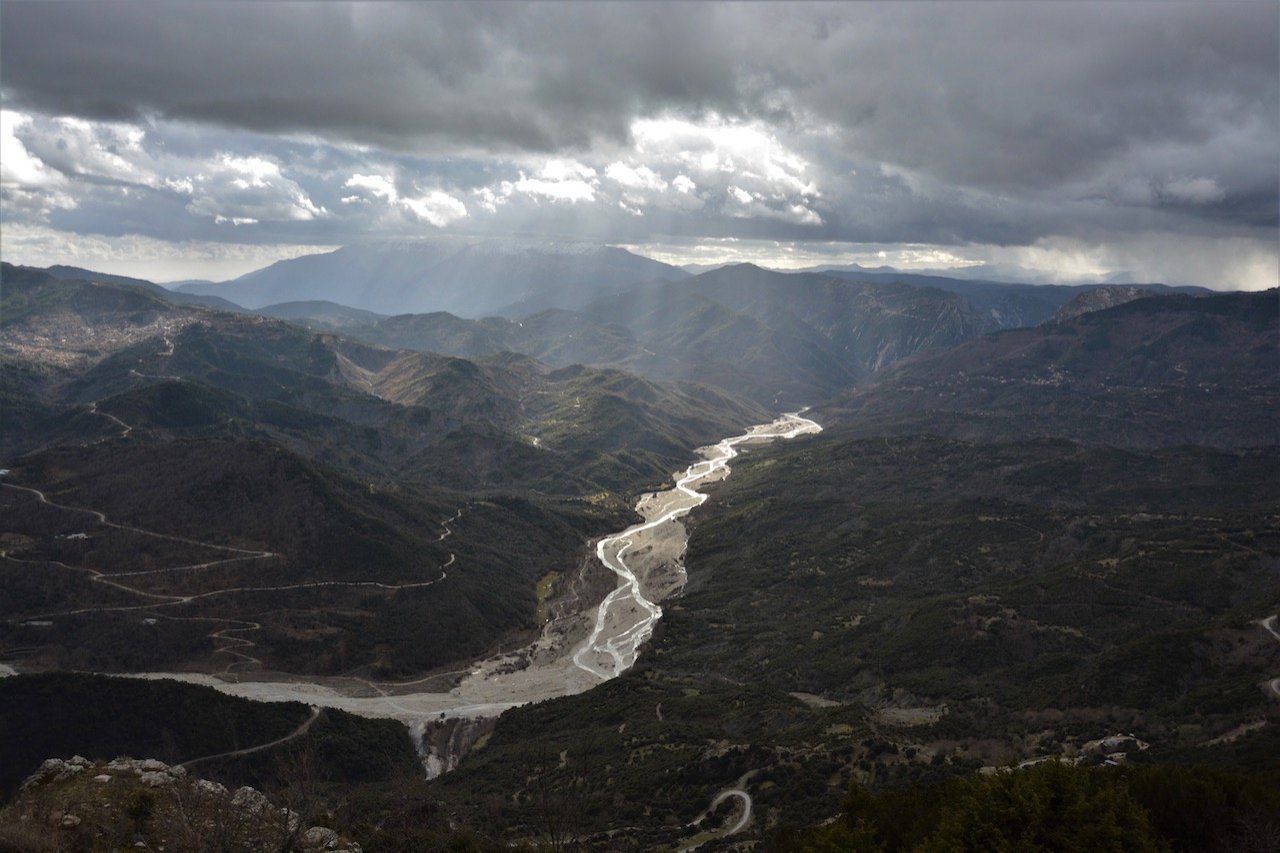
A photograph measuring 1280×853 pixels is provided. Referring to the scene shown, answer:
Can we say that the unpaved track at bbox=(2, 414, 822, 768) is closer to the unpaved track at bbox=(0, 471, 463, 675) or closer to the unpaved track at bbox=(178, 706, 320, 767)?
the unpaved track at bbox=(0, 471, 463, 675)

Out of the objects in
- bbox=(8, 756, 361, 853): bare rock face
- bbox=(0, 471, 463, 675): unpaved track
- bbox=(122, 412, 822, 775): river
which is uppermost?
bbox=(8, 756, 361, 853): bare rock face

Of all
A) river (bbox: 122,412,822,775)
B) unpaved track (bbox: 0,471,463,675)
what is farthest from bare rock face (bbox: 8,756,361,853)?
unpaved track (bbox: 0,471,463,675)

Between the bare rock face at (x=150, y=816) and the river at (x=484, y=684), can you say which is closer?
the bare rock face at (x=150, y=816)

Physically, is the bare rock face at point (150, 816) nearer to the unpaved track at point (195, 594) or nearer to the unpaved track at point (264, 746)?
the unpaved track at point (264, 746)

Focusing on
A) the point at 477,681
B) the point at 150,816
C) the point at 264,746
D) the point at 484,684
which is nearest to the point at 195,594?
the point at 477,681

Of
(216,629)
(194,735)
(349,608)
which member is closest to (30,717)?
(194,735)

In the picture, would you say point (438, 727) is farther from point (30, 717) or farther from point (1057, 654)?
point (1057, 654)

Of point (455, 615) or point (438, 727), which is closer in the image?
point (438, 727)

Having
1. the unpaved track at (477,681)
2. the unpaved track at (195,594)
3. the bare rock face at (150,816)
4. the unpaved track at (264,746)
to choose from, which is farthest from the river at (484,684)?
the bare rock face at (150,816)
